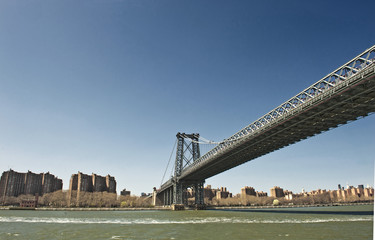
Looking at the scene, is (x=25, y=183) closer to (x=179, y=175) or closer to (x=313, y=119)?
(x=179, y=175)

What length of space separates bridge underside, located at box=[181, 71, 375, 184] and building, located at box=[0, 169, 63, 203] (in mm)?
122470

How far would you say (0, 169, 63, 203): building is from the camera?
132375 millimetres

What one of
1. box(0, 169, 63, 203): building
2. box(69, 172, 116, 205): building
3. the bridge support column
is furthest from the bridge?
box(0, 169, 63, 203): building

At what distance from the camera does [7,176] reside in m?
134

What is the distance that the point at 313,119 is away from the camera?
35.2 metres

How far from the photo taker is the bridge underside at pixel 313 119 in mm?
27000

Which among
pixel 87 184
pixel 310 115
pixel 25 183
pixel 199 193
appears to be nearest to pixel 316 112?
pixel 310 115

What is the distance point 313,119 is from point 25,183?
152 metres

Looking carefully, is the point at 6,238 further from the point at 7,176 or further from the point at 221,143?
the point at 7,176

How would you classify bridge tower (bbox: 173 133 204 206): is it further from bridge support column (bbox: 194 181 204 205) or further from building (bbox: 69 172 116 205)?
building (bbox: 69 172 116 205)

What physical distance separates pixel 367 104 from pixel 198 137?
230 feet

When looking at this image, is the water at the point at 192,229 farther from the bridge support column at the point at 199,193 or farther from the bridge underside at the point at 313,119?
the bridge support column at the point at 199,193

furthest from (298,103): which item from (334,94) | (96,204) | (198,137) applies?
(96,204)

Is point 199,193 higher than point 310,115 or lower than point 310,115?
lower
